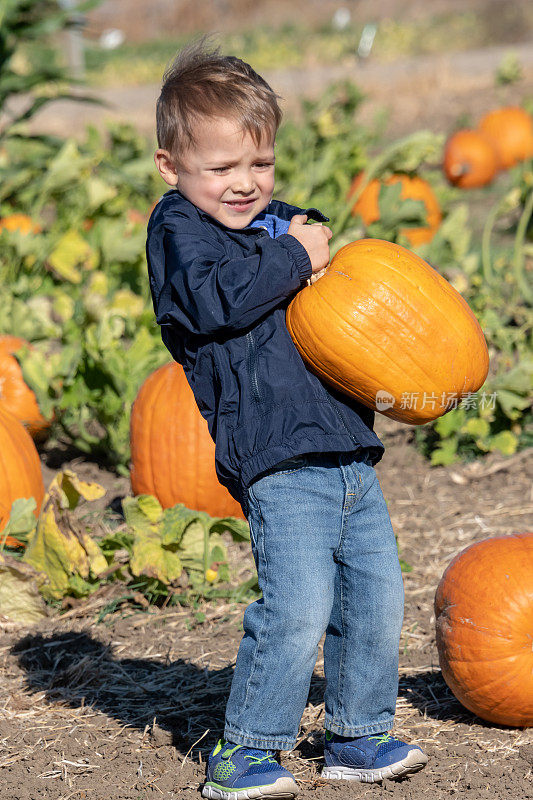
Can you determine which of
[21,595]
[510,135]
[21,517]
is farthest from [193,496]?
[510,135]

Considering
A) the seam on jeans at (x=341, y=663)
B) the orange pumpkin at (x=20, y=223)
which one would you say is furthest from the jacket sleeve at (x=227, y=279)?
the orange pumpkin at (x=20, y=223)

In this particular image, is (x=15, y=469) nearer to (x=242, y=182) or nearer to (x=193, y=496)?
(x=193, y=496)

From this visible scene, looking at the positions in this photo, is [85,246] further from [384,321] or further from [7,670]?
[384,321]

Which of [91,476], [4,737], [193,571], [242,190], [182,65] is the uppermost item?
[182,65]

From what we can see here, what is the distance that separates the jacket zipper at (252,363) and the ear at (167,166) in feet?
1.36

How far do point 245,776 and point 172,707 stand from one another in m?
0.64

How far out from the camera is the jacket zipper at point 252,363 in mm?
2191

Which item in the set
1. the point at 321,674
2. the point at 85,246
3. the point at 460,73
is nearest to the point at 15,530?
the point at 321,674

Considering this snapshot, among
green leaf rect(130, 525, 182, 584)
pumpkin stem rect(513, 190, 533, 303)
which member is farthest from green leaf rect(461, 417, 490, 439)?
green leaf rect(130, 525, 182, 584)

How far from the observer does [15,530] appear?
3.60 metres

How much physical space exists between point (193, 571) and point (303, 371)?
1452 mm

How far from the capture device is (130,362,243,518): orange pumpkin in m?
3.86

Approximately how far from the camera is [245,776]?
2.26m

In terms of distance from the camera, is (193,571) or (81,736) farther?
→ (193,571)
